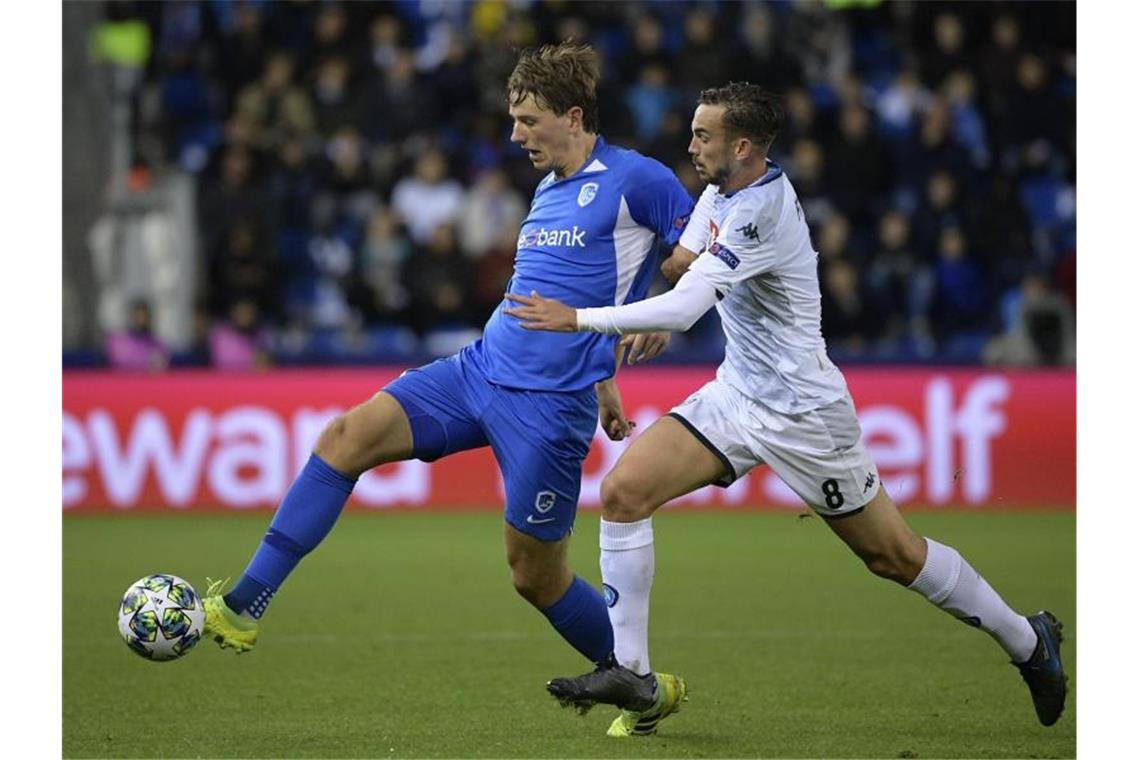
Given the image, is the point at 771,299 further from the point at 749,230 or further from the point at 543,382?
the point at 543,382

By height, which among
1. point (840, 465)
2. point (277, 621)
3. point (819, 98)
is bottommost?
point (277, 621)

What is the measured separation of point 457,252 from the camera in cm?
1448

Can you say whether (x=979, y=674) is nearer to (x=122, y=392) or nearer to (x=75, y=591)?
→ (x=75, y=591)

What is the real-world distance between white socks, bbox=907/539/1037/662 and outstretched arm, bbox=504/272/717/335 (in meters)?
1.09

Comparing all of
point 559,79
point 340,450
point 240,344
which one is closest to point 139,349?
point 240,344

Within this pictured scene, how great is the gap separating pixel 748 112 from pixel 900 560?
5.22 ft

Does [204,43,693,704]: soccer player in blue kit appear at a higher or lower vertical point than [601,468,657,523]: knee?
higher

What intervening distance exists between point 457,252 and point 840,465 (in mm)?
8550

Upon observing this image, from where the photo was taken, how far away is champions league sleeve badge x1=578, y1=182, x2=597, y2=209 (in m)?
6.33

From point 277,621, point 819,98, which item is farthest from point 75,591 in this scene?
point 819,98

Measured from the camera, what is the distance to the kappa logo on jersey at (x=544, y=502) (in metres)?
6.28

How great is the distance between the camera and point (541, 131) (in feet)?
20.6

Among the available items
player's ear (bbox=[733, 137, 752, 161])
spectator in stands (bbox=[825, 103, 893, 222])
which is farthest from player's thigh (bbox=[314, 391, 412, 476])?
spectator in stands (bbox=[825, 103, 893, 222])

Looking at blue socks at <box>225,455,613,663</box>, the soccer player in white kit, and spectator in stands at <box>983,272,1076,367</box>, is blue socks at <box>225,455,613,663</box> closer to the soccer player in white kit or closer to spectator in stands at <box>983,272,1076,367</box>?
the soccer player in white kit
